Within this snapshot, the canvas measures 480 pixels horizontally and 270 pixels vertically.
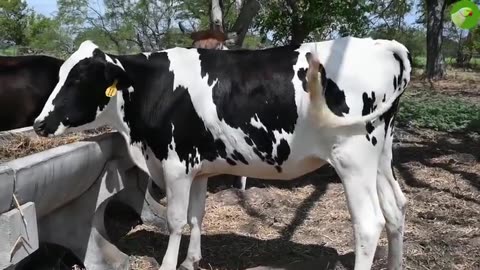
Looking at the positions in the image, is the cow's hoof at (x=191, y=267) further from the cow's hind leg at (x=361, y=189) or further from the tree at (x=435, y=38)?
the tree at (x=435, y=38)

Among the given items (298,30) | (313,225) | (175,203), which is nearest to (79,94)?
(175,203)

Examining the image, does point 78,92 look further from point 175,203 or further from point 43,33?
point 43,33

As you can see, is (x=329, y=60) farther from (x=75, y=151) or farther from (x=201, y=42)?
(x=201, y=42)

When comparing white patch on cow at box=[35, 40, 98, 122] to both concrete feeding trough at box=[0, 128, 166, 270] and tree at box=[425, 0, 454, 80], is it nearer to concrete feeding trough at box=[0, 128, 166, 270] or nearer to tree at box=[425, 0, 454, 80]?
concrete feeding trough at box=[0, 128, 166, 270]

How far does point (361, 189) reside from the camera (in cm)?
386

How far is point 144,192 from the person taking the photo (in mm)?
5746

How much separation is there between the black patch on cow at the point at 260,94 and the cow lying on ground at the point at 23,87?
3.23 metres

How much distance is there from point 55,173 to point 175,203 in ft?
3.18

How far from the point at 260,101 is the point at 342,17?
868 inches

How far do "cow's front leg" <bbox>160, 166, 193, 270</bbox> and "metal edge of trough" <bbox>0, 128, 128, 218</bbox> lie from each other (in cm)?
49

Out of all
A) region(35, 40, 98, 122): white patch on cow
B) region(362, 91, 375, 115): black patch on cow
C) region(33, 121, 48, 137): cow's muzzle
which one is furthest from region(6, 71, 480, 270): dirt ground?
region(362, 91, 375, 115): black patch on cow

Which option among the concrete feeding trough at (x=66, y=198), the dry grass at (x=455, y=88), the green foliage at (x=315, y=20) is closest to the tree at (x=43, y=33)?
the green foliage at (x=315, y=20)

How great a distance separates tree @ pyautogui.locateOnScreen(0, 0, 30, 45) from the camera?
55125 millimetres

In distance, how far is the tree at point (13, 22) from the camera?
55.1 metres
